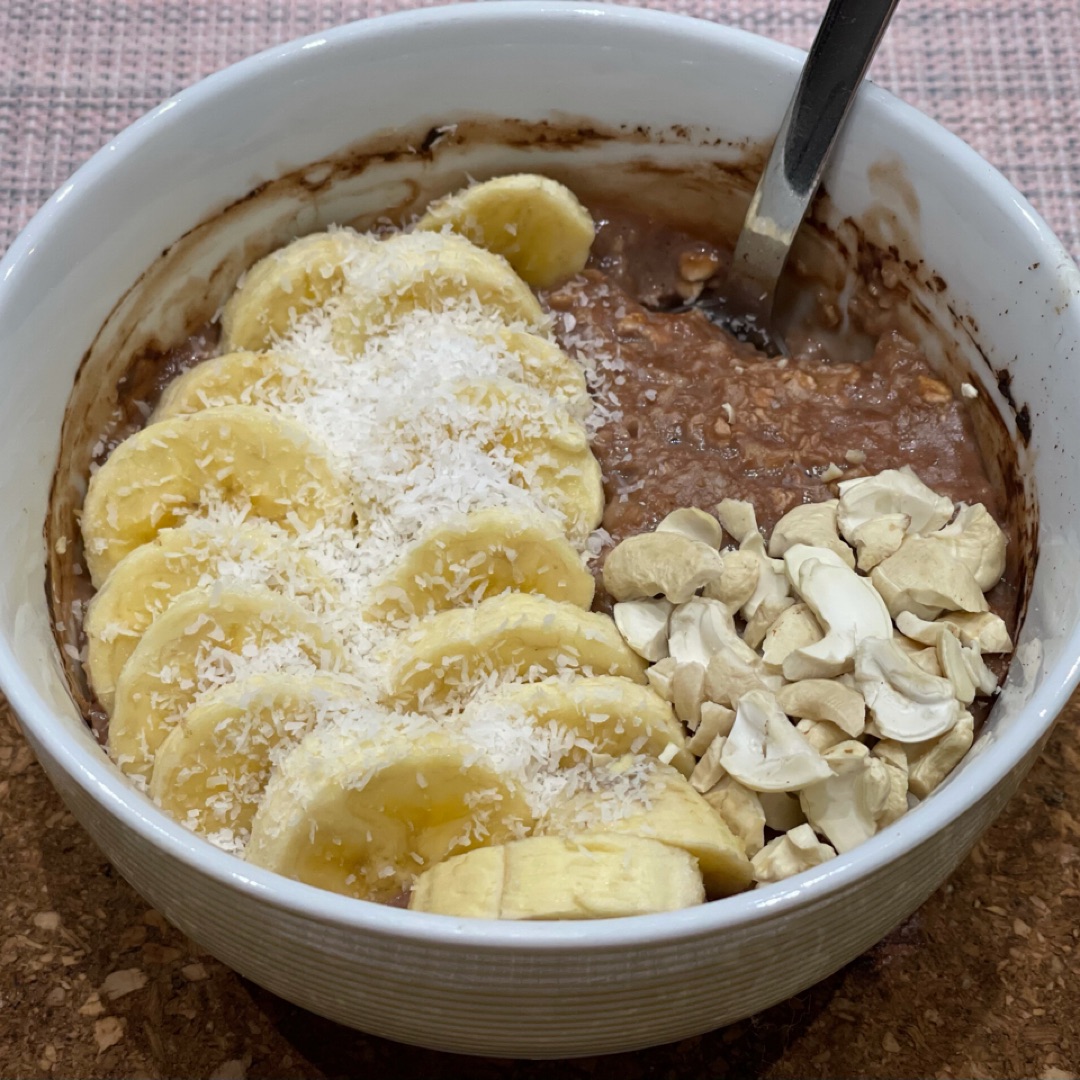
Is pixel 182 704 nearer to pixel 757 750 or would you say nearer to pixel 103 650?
pixel 103 650

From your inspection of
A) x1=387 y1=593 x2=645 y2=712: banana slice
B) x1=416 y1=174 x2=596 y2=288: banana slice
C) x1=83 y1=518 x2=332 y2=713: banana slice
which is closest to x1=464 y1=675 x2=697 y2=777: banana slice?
x1=387 y1=593 x2=645 y2=712: banana slice

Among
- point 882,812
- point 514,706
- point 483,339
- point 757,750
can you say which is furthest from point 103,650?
point 882,812

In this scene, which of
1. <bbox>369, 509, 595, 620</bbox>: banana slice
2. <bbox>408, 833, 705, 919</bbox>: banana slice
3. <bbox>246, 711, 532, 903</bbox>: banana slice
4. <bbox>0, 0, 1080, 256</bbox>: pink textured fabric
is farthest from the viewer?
<bbox>0, 0, 1080, 256</bbox>: pink textured fabric

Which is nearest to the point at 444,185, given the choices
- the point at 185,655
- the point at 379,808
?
the point at 185,655

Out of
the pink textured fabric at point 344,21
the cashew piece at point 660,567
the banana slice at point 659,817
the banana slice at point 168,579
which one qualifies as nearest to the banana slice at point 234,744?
the banana slice at point 168,579

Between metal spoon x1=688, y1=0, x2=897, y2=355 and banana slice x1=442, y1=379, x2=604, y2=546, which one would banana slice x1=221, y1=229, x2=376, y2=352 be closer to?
banana slice x1=442, y1=379, x2=604, y2=546

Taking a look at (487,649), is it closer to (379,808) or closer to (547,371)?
(379,808)

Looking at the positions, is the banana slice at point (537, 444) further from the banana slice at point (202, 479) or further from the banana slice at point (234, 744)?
the banana slice at point (234, 744)
